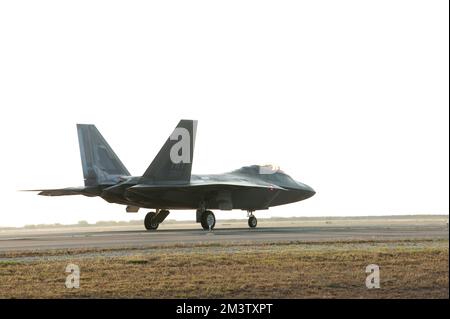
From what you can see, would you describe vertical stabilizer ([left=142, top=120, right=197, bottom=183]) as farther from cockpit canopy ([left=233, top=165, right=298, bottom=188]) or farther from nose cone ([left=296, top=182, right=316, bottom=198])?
nose cone ([left=296, top=182, right=316, bottom=198])

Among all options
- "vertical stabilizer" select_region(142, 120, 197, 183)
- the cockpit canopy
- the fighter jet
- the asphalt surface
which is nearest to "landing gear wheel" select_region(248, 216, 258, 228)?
the fighter jet

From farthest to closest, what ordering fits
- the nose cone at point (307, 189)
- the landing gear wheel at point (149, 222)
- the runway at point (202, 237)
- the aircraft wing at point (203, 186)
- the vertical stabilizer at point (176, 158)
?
the nose cone at point (307, 189)
the landing gear wheel at point (149, 222)
the vertical stabilizer at point (176, 158)
the aircraft wing at point (203, 186)
the runway at point (202, 237)

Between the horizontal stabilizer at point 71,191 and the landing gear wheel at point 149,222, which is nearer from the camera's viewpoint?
the horizontal stabilizer at point 71,191

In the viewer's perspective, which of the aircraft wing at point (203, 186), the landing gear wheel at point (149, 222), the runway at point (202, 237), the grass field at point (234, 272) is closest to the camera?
the grass field at point (234, 272)

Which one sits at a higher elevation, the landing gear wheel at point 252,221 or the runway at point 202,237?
the landing gear wheel at point 252,221

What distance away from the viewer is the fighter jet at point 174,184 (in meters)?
40.7

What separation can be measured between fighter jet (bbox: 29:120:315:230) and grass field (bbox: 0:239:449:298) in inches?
561

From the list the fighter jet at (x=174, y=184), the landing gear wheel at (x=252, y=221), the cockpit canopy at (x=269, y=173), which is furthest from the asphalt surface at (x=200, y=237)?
the cockpit canopy at (x=269, y=173)

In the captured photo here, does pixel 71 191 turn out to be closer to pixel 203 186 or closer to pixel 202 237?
pixel 203 186

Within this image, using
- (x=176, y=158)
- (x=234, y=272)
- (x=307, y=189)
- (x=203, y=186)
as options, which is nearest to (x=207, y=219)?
(x=203, y=186)

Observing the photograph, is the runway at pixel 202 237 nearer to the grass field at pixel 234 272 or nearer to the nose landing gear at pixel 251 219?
the grass field at pixel 234 272

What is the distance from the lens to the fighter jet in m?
40.7

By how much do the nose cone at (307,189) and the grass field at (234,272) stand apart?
22.6 m
